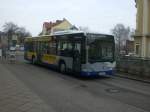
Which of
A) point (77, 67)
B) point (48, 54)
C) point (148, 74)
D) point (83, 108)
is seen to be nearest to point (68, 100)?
point (83, 108)

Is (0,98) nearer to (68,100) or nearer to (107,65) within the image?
(68,100)

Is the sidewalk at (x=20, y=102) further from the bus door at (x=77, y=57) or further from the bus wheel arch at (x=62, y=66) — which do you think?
the bus wheel arch at (x=62, y=66)

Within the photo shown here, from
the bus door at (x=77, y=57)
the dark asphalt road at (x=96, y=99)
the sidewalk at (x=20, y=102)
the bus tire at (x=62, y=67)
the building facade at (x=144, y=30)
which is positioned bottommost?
the dark asphalt road at (x=96, y=99)

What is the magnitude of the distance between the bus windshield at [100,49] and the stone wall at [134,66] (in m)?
2.47

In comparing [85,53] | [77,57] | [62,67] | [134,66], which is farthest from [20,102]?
[134,66]

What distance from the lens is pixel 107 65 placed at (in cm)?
1625

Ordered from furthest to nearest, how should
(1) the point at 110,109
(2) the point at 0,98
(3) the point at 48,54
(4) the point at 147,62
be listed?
(3) the point at 48,54
(4) the point at 147,62
(2) the point at 0,98
(1) the point at 110,109

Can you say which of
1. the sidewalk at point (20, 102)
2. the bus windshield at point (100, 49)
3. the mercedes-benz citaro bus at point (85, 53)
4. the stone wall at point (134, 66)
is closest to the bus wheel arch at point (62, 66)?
the mercedes-benz citaro bus at point (85, 53)

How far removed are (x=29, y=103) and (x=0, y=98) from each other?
4.52 ft

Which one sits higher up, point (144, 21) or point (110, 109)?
point (144, 21)

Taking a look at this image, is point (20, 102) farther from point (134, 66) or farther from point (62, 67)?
point (134, 66)

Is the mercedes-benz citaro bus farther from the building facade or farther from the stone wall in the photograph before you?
Answer: the building facade

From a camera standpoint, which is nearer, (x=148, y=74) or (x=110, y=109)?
(x=110, y=109)

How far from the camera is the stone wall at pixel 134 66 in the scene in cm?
1730
